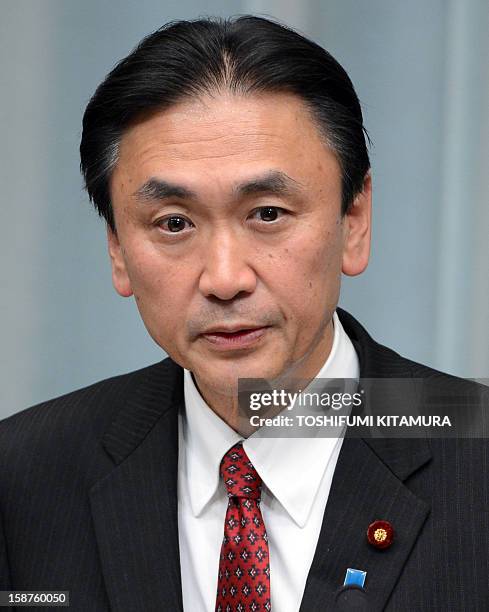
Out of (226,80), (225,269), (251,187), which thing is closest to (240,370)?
(225,269)

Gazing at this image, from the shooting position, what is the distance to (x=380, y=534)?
64.5 inches

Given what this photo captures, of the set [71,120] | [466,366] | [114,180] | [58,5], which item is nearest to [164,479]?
[114,180]

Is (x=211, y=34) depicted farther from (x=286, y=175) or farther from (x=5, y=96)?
(x=5, y=96)

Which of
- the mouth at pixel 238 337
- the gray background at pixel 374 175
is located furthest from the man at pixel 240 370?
the gray background at pixel 374 175

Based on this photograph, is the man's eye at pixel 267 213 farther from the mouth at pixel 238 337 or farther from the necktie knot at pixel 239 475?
the necktie knot at pixel 239 475

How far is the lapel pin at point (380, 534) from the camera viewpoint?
163 centimetres

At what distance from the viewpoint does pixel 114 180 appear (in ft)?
5.88

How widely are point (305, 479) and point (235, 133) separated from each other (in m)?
0.53

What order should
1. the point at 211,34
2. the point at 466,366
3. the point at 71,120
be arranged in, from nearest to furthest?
1. the point at 211,34
2. the point at 466,366
3. the point at 71,120

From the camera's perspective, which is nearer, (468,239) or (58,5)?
(468,239)

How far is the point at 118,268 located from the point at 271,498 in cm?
45

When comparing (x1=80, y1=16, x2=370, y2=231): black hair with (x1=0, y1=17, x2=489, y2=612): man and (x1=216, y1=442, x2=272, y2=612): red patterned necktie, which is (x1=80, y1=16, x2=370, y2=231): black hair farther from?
(x1=216, y1=442, x2=272, y2=612): red patterned necktie

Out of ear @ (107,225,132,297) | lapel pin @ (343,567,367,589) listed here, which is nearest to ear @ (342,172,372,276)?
ear @ (107,225,132,297)

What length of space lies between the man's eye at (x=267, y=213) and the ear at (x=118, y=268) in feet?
0.96
